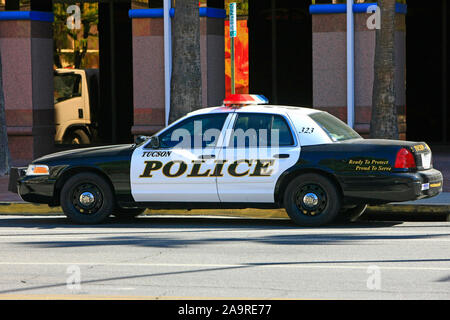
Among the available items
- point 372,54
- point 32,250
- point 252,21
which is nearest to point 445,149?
point 372,54

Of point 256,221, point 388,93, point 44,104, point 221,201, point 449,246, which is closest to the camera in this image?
point 449,246

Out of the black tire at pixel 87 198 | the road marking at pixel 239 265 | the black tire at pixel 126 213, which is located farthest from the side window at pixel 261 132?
the road marking at pixel 239 265

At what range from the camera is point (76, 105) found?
79.7ft

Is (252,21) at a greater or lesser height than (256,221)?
greater

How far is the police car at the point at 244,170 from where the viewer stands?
1175 centimetres

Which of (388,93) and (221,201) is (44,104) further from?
(221,201)

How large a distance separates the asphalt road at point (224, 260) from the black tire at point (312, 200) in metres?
0.20

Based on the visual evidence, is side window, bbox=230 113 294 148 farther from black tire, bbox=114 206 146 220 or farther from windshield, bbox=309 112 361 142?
black tire, bbox=114 206 146 220

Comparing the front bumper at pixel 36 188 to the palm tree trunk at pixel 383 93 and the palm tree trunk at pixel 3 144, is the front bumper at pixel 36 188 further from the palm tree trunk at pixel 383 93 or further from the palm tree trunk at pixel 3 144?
the palm tree trunk at pixel 383 93

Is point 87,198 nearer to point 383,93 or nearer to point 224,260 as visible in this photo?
point 224,260

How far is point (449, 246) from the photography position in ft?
33.8

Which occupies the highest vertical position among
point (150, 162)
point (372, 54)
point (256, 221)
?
point (372, 54)

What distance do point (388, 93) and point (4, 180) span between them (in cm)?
749

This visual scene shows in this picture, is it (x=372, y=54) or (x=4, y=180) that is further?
(x=372, y=54)
